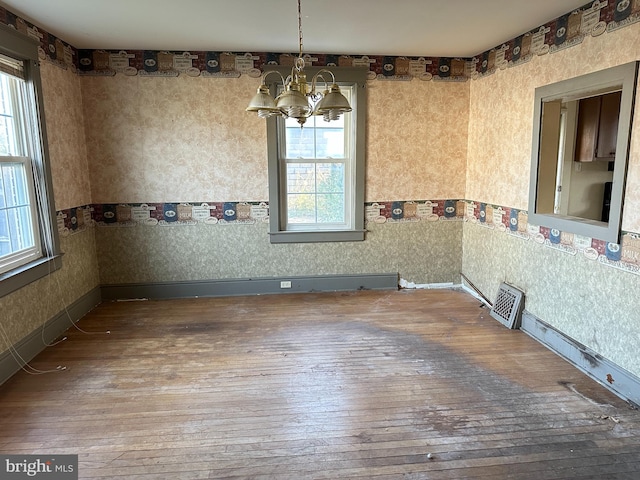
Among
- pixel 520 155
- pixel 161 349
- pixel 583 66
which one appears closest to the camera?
pixel 583 66

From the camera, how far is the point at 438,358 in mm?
3303

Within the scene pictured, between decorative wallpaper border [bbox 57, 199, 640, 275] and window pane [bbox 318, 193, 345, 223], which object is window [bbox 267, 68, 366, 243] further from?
decorative wallpaper border [bbox 57, 199, 640, 275]

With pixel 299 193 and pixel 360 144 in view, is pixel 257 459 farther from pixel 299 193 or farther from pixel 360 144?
pixel 360 144

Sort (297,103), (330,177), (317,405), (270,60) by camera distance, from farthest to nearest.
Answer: (330,177)
(270,60)
(317,405)
(297,103)

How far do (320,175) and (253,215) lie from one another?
3.04ft

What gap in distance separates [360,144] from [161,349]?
3035mm

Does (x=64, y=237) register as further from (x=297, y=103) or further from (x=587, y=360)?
(x=587, y=360)

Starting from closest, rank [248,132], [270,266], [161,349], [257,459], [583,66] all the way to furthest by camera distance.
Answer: [257,459] < [583,66] < [161,349] < [248,132] < [270,266]

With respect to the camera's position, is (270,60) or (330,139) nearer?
(270,60)

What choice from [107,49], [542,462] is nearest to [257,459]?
[542,462]

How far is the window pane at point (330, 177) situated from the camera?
4902 mm

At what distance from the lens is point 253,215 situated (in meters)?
4.84

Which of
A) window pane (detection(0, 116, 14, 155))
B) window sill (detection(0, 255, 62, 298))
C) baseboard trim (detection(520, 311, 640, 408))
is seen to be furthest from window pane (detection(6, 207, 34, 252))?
baseboard trim (detection(520, 311, 640, 408))

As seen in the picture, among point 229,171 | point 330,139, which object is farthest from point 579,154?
point 229,171
